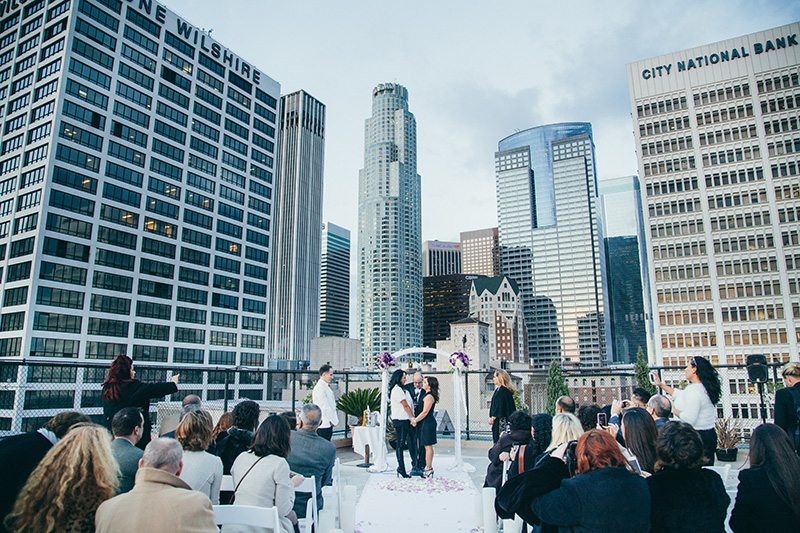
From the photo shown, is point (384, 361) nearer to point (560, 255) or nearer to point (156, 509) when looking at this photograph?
point (156, 509)

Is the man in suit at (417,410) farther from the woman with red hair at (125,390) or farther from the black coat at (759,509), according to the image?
the black coat at (759,509)

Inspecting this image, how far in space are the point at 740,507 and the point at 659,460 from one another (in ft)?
2.27

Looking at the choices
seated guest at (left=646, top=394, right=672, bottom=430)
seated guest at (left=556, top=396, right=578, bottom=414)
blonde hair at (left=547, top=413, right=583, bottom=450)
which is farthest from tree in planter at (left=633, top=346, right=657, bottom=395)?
blonde hair at (left=547, top=413, right=583, bottom=450)

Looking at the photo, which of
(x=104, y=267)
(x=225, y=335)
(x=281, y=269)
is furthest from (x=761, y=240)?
(x=281, y=269)

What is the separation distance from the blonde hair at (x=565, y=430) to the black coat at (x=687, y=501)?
80cm

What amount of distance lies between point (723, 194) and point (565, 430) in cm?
7979

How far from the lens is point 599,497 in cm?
289

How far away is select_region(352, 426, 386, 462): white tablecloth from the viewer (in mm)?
10164

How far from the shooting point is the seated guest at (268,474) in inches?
159

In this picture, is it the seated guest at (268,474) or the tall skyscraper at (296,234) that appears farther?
the tall skyscraper at (296,234)

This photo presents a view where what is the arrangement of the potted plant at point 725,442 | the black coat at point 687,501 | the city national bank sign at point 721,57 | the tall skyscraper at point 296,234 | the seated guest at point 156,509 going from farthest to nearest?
1. the tall skyscraper at point 296,234
2. the city national bank sign at point 721,57
3. the potted plant at point 725,442
4. the black coat at point 687,501
5. the seated guest at point 156,509

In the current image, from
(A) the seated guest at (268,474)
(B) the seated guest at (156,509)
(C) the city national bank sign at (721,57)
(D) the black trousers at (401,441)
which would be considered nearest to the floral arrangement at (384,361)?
(D) the black trousers at (401,441)

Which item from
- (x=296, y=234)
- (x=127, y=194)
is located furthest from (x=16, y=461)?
(x=296, y=234)

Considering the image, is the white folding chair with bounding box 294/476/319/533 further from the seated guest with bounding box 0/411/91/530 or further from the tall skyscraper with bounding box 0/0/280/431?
the tall skyscraper with bounding box 0/0/280/431
